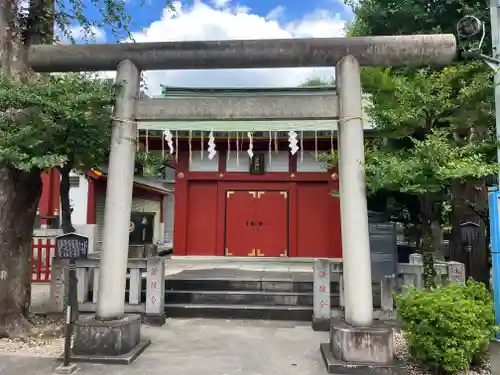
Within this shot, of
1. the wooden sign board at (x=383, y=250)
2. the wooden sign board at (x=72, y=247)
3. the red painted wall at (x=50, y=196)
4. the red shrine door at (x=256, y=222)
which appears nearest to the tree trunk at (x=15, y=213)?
the wooden sign board at (x=72, y=247)

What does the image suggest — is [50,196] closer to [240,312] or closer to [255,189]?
[255,189]

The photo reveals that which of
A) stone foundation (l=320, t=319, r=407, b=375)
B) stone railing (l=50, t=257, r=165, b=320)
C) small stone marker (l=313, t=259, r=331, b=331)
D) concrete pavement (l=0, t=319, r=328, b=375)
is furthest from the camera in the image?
stone railing (l=50, t=257, r=165, b=320)

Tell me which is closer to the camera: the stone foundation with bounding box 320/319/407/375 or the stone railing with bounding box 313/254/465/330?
the stone foundation with bounding box 320/319/407/375

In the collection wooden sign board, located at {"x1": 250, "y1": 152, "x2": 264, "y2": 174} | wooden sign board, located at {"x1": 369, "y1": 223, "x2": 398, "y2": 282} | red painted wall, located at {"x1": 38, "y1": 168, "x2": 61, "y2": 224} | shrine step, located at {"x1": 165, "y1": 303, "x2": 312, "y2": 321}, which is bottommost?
shrine step, located at {"x1": 165, "y1": 303, "x2": 312, "y2": 321}

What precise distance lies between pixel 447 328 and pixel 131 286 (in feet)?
17.6

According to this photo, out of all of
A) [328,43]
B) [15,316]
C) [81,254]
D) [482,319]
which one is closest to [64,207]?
[81,254]

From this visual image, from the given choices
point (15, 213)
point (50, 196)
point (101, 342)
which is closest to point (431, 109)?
point (101, 342)

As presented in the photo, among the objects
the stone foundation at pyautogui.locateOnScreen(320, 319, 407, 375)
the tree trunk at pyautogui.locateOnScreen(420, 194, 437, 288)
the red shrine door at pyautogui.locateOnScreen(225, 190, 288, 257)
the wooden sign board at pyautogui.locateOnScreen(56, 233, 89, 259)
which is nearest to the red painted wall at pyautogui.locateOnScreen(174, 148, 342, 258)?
the red shrine door at pyautogui.locateOnScreen(225, 190, 288, 257)

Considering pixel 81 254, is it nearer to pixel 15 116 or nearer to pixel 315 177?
pixel 15 116

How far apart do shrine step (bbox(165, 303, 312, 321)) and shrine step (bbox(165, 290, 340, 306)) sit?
25 cm

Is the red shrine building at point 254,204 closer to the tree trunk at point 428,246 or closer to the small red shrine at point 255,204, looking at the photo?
the small red shrine at point 255,204

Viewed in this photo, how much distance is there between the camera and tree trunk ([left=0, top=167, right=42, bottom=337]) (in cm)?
605

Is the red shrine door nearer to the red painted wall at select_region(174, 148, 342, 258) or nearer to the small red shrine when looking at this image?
the small red shrine

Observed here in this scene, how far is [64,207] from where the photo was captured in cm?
1129
